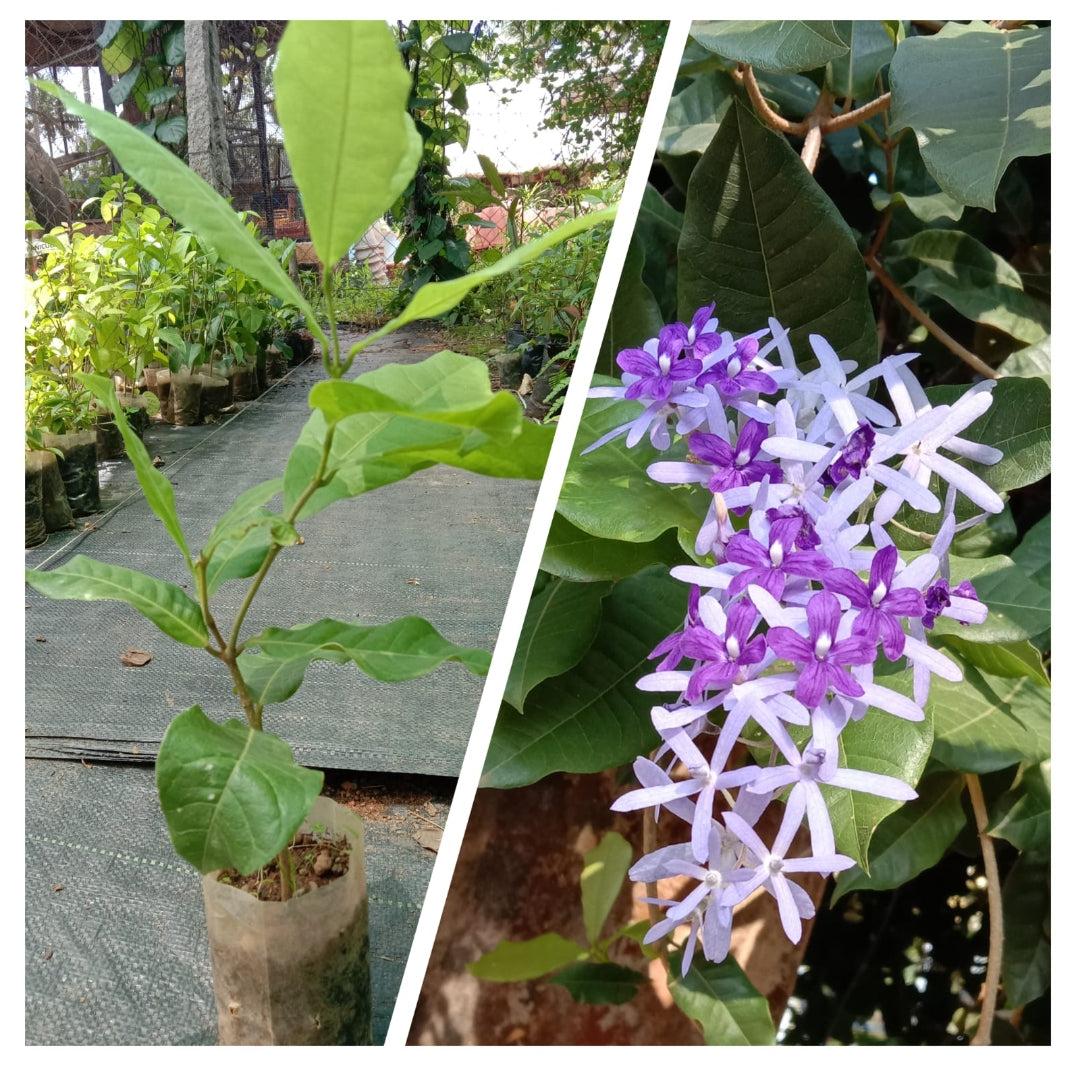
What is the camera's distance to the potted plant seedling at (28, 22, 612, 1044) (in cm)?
28

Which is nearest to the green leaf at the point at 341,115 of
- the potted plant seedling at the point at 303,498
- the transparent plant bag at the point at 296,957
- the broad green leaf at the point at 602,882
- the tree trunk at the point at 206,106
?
the potted plant seedling at the point at 303,498

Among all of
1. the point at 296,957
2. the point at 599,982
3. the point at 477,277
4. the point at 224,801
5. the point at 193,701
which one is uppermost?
the point at 477,277

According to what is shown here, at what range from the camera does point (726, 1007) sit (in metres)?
0.39

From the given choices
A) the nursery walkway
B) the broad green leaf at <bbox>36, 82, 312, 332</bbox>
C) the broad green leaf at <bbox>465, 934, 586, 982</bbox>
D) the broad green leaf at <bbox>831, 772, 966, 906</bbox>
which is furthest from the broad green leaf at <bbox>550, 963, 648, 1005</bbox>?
the nursery walkway

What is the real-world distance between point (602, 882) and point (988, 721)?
0.19 metres

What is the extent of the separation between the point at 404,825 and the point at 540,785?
0.72 meters

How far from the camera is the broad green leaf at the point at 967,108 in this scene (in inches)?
14.2

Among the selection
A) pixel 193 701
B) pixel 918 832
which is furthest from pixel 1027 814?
pixel 193 701

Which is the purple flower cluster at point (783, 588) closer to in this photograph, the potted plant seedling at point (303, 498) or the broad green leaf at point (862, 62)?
the potted plant seedling at point (303, 498)

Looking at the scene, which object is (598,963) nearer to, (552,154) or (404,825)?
(404,825)

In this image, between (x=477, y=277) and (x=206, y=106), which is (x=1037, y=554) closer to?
(x=477, y=277)

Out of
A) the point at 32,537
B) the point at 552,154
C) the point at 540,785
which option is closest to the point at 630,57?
the point at 552,154

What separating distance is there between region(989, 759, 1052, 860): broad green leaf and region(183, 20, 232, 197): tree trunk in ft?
4.41

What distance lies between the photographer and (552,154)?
1.05 m
